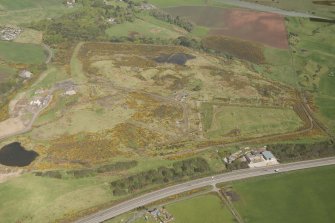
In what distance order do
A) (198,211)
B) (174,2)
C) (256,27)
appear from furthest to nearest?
1. (174,2)
2. (256,27)
3. (198,211)

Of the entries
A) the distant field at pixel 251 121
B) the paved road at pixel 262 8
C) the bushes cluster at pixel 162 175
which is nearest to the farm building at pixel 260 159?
the bushes cluster at pixel 162 175

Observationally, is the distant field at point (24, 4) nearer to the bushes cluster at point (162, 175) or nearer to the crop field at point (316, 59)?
the crop field at point (316, 59)

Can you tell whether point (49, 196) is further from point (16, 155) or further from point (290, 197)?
point (290, 197)

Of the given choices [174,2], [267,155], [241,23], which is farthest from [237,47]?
[267,155]

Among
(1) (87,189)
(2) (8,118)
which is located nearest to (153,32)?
(2) (8,118)

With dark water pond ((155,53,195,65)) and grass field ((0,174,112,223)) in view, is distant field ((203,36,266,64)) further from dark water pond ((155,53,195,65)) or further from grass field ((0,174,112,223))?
grass field ((0,174,112,223))

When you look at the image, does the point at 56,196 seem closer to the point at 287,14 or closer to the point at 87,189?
the point at 87,189
